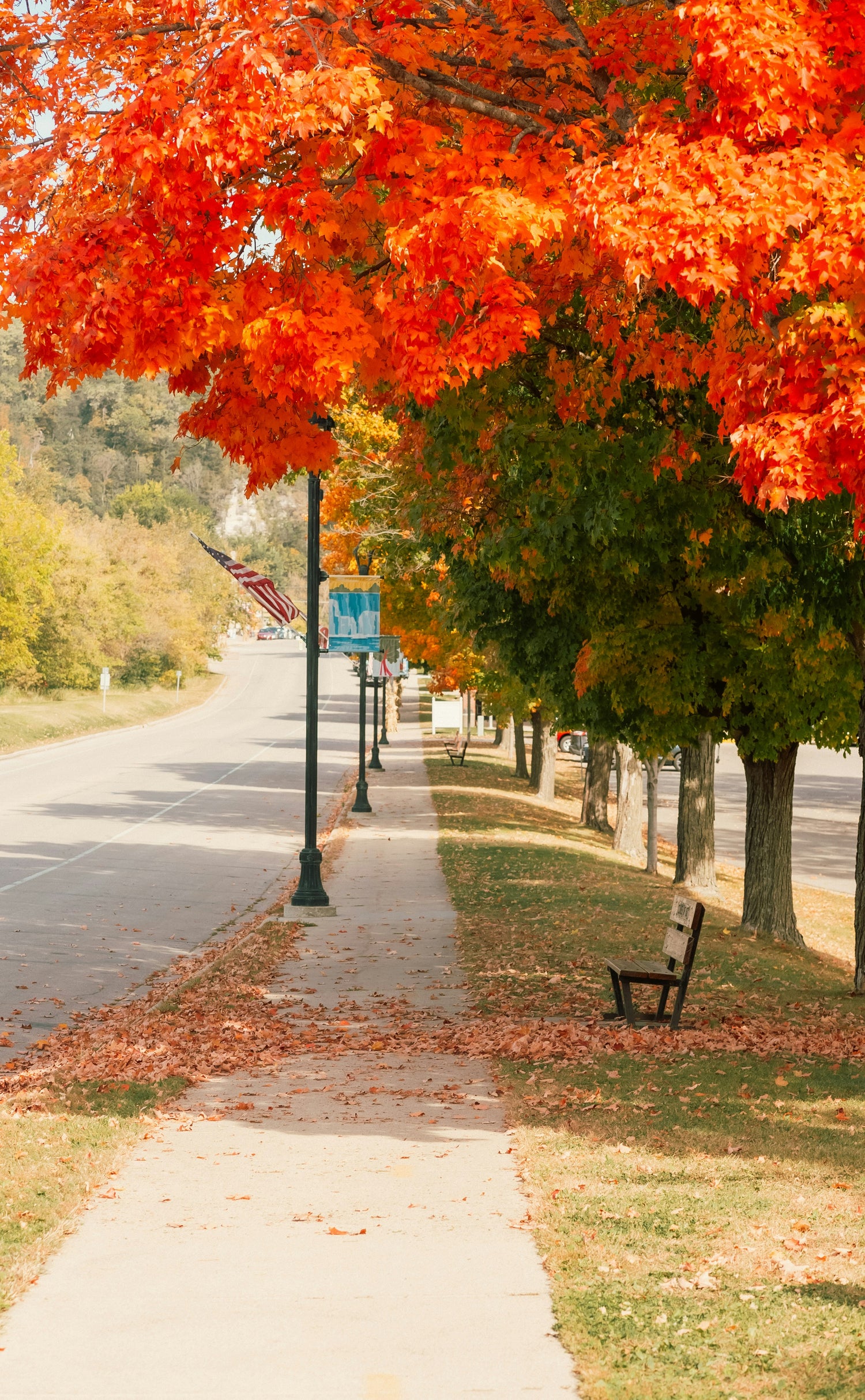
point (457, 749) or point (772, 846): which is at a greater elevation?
point (772, 846)

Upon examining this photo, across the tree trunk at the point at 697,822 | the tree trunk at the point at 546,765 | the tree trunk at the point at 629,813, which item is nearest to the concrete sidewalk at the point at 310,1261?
the tree trunk at the point at 697,822

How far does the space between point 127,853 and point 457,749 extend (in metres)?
29.1

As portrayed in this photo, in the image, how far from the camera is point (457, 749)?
52188 millimetres

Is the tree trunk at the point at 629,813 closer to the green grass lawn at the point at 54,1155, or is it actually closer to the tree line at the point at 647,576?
the tree line at the point at 647,576

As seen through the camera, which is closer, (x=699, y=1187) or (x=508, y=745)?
(x=699, y=1187)

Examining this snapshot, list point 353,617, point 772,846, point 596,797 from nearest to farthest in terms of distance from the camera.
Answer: point 772,846, point 353,617, point 596,797

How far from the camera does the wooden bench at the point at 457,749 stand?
46750 millimetres

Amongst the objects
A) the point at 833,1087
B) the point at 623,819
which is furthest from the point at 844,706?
the point at 623,819

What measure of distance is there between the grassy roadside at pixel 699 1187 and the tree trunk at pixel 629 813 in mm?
12618

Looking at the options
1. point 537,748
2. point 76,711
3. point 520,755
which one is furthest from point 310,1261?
point 76,711

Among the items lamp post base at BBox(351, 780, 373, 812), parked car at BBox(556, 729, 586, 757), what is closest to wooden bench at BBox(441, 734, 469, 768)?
parked car at BBox(556, 729, 586, 757)

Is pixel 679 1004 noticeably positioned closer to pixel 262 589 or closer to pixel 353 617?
pixel 262 589

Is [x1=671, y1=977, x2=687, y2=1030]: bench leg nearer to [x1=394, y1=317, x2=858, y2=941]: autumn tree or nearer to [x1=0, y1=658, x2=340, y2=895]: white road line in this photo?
[x1=394, y1=317, x2=858, y2=941]: autumn tree

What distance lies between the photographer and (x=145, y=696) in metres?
86.0
